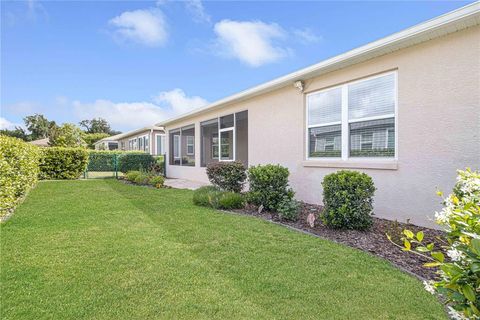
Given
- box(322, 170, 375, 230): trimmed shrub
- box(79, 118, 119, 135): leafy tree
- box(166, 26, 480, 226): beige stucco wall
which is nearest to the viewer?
box(166, 26, 480, 226): beige stucco wall

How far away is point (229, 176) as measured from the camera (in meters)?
8.23

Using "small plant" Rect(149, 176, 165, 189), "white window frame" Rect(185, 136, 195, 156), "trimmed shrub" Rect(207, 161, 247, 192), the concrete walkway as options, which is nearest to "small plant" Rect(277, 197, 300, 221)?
"trimmed shrub" Rect(207, 161, 247, 192)

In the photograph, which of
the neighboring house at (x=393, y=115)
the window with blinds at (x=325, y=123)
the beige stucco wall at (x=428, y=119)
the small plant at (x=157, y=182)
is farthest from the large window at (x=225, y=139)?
the beige stucco wall at (x=428, y=119)

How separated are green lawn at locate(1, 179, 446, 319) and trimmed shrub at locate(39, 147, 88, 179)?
30.8 feet

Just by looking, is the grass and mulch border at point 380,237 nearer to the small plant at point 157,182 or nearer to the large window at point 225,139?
the large window at point 225,139

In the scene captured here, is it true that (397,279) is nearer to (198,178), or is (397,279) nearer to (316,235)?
(316,235)

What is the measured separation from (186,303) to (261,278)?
931mm

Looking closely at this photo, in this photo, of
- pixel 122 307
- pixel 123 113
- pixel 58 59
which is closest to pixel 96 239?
pixel 122 307

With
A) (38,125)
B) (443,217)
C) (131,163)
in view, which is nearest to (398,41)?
(443,217)

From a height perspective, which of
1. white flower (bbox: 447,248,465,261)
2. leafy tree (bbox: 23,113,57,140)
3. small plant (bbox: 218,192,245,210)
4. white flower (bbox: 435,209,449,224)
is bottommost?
small plant (bbox: 218,192,245,210)

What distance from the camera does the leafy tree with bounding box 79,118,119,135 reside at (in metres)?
56.0

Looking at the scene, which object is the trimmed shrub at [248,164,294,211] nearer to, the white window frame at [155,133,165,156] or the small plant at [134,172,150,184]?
the small plant at [134,172,150,184]

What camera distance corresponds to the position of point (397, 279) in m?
3.26

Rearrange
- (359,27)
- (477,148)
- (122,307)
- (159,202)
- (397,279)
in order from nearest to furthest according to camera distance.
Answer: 1. (122,307)
2. (397,279)
3. (477,148)
4. (159,202)
5. (359,27)
